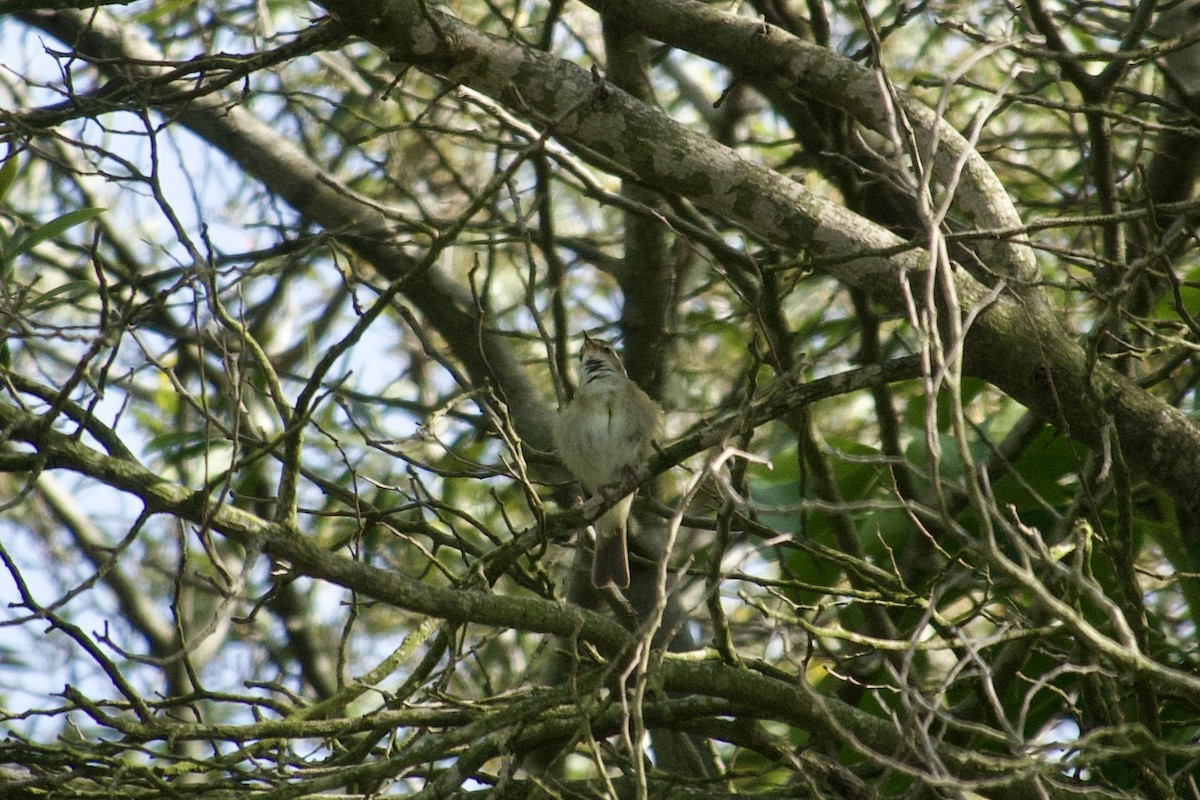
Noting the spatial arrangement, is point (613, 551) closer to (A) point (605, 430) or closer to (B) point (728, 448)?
(A) point (605, 430)

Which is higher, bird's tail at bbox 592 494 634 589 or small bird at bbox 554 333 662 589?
small bird at bbox 554 333 662 589

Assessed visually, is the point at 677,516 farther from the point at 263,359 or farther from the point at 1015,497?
the point at 1015,497

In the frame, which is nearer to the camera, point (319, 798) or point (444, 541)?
point (319, 798)

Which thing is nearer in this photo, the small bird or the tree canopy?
the tree canopy

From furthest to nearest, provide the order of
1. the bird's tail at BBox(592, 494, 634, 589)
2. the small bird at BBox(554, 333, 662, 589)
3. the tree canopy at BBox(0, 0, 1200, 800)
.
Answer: the small bird at BBox(554, 333, 662, 589) → the bird's tail at BBox(592, 494, 634, 589) → the tree canopy at BBox(0, 0, 1200, 800)

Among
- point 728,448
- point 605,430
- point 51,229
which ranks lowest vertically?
point 728,448

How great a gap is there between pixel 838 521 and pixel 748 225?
3.73 feet

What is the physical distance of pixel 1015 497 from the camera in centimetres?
454

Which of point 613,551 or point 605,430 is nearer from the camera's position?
point 613,551

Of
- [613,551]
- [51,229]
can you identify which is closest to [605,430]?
[613,551]

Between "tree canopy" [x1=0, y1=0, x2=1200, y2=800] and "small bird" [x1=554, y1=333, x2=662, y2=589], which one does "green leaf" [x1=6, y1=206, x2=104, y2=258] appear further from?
"small bird" [x1=554, y1=333, x2=662, y2=589]

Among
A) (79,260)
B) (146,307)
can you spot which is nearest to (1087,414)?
(146,307)

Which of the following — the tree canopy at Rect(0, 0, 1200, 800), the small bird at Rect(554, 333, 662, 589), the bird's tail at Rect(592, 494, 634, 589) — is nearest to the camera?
the tree canopy at Rect(0, 0, 1200, 800)

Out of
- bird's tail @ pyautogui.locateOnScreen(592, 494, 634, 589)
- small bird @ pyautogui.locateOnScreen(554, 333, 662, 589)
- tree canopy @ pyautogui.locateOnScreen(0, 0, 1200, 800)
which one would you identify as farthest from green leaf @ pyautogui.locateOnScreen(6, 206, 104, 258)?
bird's tail @ pyautogui.locateOnScreen(592, 494, 634, 589)
